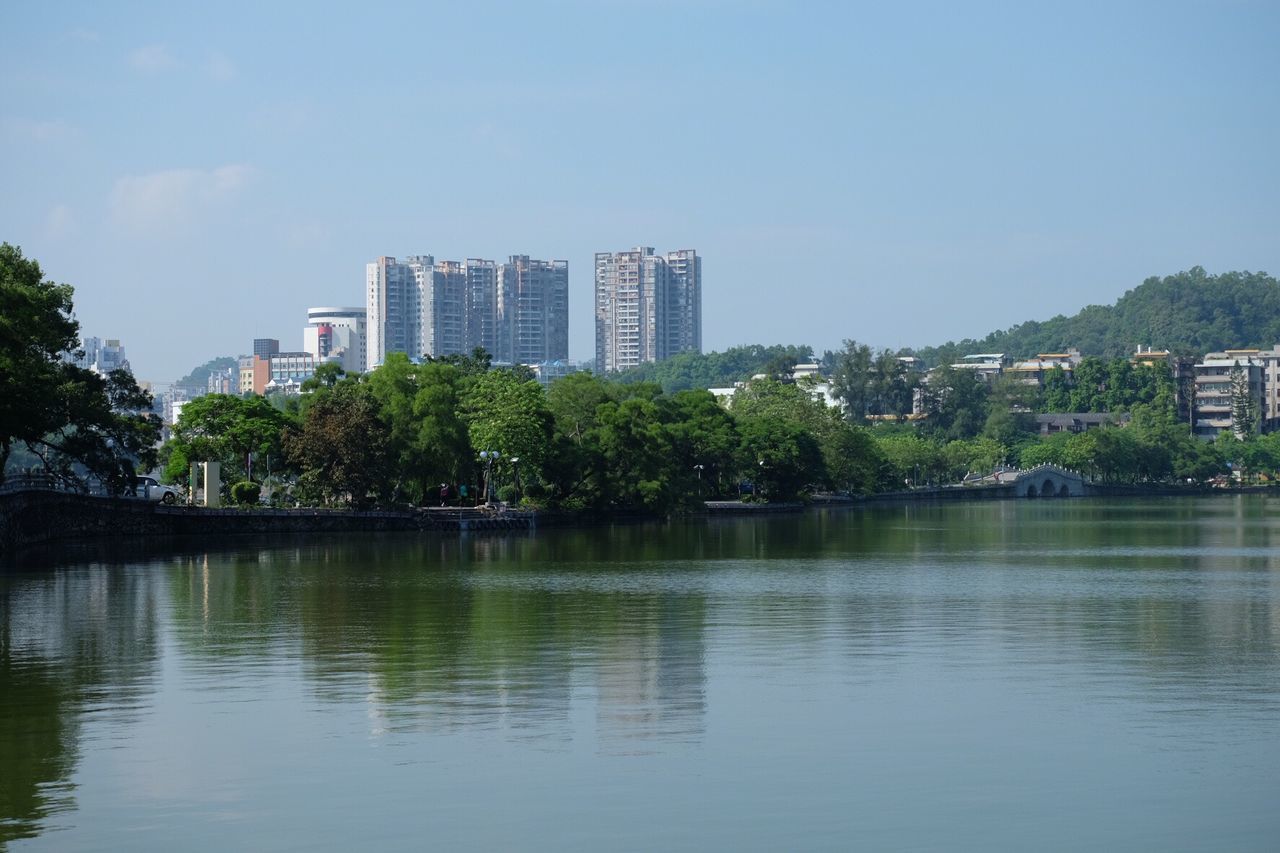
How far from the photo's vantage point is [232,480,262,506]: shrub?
64.9 meters

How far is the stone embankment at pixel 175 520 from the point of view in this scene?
50000 millimetres

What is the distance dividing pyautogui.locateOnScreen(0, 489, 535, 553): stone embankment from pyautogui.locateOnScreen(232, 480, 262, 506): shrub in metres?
2.01

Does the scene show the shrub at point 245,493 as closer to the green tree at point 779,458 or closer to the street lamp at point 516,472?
the street lamp at point 516,472

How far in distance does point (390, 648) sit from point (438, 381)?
50012 mm

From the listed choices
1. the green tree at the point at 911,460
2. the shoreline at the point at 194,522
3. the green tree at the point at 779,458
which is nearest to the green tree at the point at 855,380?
the green tree at the point at 911,460

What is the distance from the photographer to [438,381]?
244 feet

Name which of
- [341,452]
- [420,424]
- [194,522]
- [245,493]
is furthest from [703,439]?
[194,522]

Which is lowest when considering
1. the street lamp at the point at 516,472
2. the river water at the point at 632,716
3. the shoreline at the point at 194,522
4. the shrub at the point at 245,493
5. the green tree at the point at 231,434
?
the river water at the point at 632,716

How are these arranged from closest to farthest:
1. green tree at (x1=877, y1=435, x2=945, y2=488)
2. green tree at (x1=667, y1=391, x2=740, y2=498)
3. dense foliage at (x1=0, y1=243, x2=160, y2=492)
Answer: dense foliage at (x1=0, y1=243, x2=160, y2=492) < green tree at (x1=667, y1=391, x2=740, y2=498) < green tree at (x1=877, y1=435, x2=945, y2=488)

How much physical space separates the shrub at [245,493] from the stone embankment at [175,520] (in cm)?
201

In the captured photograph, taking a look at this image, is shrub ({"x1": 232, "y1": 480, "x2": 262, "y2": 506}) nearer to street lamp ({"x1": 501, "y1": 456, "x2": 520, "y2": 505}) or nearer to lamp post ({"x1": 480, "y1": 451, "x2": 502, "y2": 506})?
lamp post ({"x1": 480, "y1": 451, "x2": 502, "y2": 506})

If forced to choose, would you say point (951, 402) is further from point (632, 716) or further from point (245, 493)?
point (632, 716)

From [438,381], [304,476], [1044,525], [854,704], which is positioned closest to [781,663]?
[854,704]

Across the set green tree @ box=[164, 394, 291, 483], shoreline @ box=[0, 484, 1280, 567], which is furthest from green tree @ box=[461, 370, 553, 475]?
green tree @ box=[164, 394, 291, 483]
